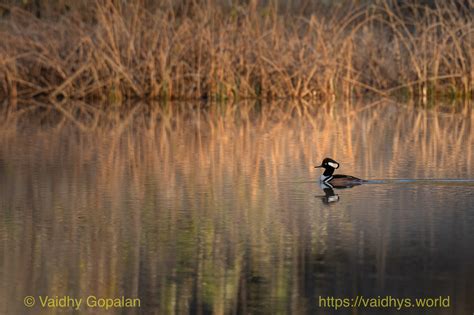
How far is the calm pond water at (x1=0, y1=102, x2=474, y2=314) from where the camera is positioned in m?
5.20

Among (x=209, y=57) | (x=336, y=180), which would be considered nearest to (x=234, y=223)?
(x=336, y=180)

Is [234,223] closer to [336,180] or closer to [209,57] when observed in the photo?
[336,180]

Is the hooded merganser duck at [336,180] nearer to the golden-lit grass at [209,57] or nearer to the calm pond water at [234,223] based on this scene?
the calm pond water at [234,223]

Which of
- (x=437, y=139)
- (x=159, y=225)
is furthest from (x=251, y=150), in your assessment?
(x=159, y=225)

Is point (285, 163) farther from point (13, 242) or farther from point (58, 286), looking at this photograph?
point (58, 286)

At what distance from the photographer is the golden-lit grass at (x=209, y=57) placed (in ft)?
62.8

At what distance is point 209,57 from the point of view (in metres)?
19.2

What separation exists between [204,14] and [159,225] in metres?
12.9

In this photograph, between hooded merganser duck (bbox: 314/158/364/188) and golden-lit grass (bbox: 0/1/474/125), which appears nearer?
hooded merganser duck (bbox: 314/158/364/188)

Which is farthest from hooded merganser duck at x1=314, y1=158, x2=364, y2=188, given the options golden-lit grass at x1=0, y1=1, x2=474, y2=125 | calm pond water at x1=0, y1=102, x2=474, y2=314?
golden-lit grass at x1=0, y1=1, x2=474, y2=125

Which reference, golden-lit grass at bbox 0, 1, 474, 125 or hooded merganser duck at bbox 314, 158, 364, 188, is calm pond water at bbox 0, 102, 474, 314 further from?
golden-lit grass at bbox 0, 1, 474, 125

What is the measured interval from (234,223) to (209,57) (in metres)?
12.4

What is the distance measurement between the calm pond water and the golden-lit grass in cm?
644

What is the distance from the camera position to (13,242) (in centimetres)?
638
